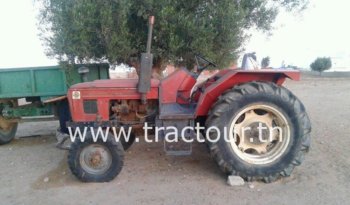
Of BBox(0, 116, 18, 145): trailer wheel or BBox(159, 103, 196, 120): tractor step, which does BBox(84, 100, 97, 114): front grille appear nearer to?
BBox(159, 103, 196, 120): tractor step

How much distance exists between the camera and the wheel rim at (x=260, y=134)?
414 cm

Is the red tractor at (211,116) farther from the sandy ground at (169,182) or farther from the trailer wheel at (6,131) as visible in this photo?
the trailer wheel at (6,131)

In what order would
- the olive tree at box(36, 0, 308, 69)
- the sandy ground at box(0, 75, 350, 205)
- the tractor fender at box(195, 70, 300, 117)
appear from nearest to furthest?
the sandy ground at box(0, 75, 350, 205)
the tractor fender at box(195, 70, 300, 117)
the olive tree at box(36, 0, 308, 69)

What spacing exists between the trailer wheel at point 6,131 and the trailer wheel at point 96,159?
136 inches

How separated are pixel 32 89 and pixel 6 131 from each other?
111 cm

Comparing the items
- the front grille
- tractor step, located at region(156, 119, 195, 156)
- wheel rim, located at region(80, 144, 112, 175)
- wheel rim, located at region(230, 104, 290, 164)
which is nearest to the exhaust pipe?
tractor step, located at region(156, 119, 195, 156)

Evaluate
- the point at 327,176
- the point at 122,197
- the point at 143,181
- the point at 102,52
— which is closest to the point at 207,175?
the point at 143,181

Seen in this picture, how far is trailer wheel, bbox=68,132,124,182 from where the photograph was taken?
417 cm

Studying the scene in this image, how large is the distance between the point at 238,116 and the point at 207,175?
36.3 inches

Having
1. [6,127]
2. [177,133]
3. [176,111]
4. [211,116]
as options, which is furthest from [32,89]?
[211,116]

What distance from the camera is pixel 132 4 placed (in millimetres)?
5945

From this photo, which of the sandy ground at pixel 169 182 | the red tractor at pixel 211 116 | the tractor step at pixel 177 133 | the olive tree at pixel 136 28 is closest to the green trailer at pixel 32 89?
the olive tree at pixel 136 28

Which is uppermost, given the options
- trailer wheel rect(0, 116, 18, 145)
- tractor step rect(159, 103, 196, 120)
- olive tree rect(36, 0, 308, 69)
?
olive tree rect(36, 0, 308, 69)

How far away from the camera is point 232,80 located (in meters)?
4.27
